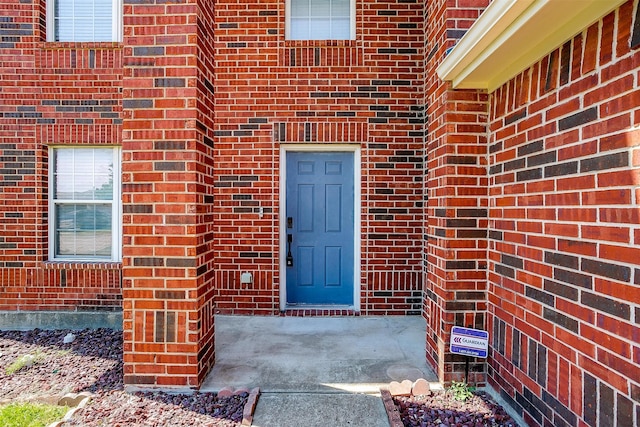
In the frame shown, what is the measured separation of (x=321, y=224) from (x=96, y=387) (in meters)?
2.85

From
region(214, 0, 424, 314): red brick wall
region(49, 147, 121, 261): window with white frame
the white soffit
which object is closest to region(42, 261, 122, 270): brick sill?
region(49, 147, 121, 261): window with white frame

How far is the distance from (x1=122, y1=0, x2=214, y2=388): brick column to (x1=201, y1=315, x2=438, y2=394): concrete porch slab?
477mm

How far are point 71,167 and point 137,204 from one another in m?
2.70

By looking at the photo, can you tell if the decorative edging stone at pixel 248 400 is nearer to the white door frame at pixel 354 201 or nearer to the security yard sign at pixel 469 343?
the security yard sign at pixel 469 343

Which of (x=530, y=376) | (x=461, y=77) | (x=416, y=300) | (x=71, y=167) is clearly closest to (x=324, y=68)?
(x=461, y=77)

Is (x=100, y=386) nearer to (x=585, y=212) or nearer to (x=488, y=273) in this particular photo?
(x=488, y=273)

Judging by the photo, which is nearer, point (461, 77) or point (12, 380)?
point (461, 77)

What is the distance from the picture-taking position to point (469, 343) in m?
2.82

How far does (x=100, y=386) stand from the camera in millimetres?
2986

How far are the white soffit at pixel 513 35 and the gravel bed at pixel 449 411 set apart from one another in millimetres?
2275

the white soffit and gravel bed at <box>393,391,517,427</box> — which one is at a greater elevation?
the white soffit

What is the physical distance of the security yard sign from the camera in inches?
111

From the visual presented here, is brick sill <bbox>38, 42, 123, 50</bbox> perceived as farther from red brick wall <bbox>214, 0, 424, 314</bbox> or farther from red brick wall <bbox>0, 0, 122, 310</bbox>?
red brick wall <bbox>214, 0, 424, 314</bbox>

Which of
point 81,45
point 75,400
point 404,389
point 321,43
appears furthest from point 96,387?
point 321,43
